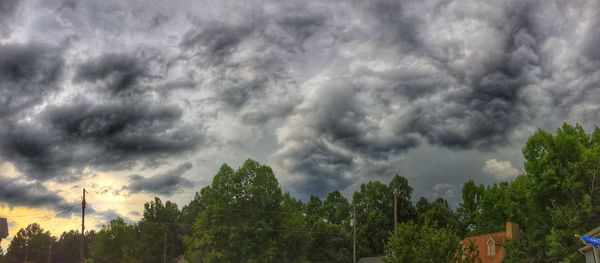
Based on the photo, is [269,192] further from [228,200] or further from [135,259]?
[135,259]

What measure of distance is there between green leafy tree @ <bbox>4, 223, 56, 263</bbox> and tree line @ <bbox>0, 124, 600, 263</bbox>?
61108 mm

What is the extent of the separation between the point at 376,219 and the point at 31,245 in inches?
4686

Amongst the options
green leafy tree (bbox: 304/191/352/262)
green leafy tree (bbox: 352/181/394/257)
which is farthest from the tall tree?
green leafy tree (bbox: 352/181/394/257)

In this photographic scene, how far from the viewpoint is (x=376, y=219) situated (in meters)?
91.8

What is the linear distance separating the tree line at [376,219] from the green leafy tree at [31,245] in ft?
200

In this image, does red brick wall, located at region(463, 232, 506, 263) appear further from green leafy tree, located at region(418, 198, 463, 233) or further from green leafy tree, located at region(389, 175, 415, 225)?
green leafy tree, located at region(389, 175, 415, 225)

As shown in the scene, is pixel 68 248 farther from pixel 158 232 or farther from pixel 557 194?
pixel 557 194

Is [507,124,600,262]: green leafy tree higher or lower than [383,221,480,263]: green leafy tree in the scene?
higher

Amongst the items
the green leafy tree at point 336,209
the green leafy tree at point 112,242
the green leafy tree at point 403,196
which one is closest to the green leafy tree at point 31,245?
the green leafy tree at point 112,242

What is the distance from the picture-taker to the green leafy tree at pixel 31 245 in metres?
163

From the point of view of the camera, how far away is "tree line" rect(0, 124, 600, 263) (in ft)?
157

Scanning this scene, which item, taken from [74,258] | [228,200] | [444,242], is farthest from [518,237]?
[74,258]

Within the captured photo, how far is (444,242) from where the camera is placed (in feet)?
121

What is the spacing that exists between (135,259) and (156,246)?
4797mm
